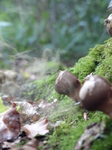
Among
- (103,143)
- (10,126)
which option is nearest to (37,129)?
(10,126)

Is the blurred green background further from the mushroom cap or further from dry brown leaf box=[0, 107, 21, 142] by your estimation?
the mushroom cap

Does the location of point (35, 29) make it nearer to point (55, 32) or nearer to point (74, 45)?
point (55, 32)

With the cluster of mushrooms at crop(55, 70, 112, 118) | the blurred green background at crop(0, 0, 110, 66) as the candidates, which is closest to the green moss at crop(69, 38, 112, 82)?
the cluster of mushrooms at crop(55, 70, 112, 118)

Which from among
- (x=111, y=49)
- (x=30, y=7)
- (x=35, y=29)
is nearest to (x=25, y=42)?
(x=35, y=29)

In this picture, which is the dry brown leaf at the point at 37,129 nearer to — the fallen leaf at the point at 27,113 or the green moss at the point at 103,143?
the fallen leaf at the point at 27,113

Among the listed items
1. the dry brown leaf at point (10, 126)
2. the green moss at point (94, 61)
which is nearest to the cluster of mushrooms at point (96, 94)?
the dry brown leaf at point (10, 126)

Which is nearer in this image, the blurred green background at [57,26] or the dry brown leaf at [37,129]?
the dry brown leaf at [37,129]
